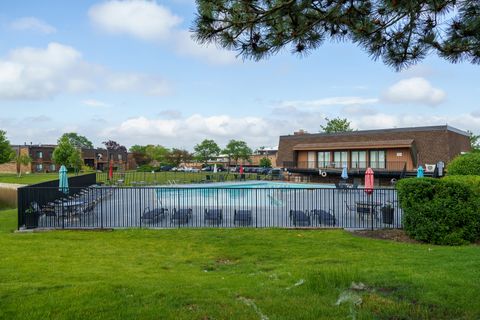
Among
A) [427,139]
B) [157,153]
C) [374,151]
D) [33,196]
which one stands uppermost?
[157,153]

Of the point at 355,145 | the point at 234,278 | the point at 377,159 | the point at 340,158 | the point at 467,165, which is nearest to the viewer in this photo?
the point at 234,278

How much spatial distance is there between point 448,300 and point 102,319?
159 inches

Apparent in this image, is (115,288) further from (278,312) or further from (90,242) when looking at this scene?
(90,242)

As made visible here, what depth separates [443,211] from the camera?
10.1 metres

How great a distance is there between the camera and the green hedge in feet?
32.9

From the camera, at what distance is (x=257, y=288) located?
18.1 ft

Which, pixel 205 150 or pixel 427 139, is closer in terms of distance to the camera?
pixel 427 139

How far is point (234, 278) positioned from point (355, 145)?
3530 centimetres

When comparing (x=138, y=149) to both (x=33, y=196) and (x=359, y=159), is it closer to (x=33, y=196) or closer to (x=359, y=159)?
(x=359, y=159)

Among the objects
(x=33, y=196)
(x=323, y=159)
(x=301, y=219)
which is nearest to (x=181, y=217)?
(x=301, y=219)

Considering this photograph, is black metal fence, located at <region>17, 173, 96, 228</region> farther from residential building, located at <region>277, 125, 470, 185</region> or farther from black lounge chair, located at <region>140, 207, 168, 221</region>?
residential building, located at <region>277, 125, 470, 185</region>

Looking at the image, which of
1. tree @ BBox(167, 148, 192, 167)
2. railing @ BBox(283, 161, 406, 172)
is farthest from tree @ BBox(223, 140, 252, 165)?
railing @ BBox(283, 161, 406, 172)

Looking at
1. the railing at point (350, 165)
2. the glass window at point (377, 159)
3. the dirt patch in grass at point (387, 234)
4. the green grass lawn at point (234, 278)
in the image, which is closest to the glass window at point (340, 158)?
the railing at point (350, 165)

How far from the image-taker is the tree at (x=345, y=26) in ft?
14.1
